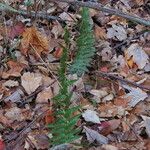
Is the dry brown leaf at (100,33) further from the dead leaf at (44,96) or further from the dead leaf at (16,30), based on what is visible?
the dead leaf at (44,96)

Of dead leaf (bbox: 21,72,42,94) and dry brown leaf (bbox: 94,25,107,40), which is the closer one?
dead leaf (bbox: 21,72,42,94)

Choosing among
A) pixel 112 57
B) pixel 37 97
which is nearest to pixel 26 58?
pixel 37 97

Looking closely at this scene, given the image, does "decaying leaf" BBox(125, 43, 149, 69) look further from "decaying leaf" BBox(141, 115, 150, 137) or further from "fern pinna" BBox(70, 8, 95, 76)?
"decaying leaf" BBox(141, 115, 150, 137)

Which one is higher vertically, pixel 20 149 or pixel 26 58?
pixel 26 58

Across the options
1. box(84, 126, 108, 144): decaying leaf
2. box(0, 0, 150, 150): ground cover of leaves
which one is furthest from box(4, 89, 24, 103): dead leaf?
box(84, 126, 108, 144): decaying leaf

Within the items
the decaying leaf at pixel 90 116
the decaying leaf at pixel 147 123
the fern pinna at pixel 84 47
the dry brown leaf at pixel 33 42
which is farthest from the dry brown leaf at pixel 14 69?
the decaying leaf at pixel 147 123

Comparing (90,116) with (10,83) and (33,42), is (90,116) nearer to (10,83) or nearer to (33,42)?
(10,83)

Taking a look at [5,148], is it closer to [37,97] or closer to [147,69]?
[37,97]
